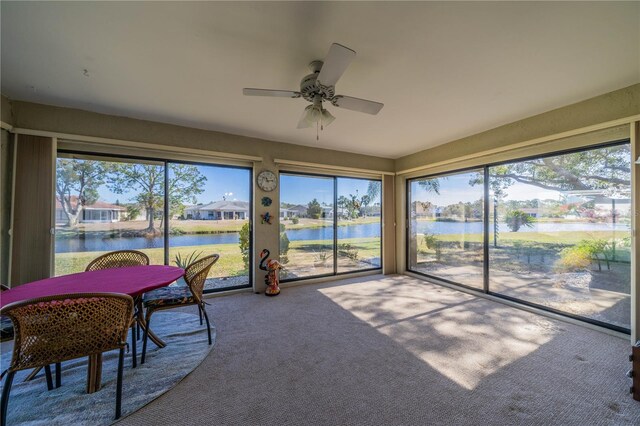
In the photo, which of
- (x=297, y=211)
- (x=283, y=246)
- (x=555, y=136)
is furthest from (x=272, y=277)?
(x=555, y=136)

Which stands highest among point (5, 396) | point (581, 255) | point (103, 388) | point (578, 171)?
point (578, 171)

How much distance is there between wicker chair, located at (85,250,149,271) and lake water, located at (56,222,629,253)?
0.58m

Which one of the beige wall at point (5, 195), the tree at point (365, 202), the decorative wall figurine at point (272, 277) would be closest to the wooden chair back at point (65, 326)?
the beige wall at point (5, 195)

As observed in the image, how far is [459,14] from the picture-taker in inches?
60.4

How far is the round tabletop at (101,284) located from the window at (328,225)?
2286 millimetres

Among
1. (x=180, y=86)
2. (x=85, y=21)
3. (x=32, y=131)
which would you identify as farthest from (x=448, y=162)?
(x=32, y=131)

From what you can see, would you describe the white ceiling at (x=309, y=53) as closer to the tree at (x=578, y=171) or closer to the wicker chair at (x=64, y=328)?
the tree at (x=578, y=171)

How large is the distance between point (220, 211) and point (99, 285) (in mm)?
2092

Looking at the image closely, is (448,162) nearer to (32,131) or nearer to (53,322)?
(53,322)

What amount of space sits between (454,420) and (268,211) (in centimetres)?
339

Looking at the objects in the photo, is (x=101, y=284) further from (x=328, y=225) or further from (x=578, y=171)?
(x=578, y=171)

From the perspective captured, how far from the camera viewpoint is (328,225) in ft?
15.8

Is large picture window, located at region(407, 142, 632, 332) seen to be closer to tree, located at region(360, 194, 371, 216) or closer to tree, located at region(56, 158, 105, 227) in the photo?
tree, located at region(360, 194, 371, 216)

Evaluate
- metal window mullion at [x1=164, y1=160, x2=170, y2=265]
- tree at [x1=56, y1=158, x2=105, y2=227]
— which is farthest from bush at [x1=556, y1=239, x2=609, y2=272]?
tree at [x1=56, y1=158, x2=105, y2=227]
